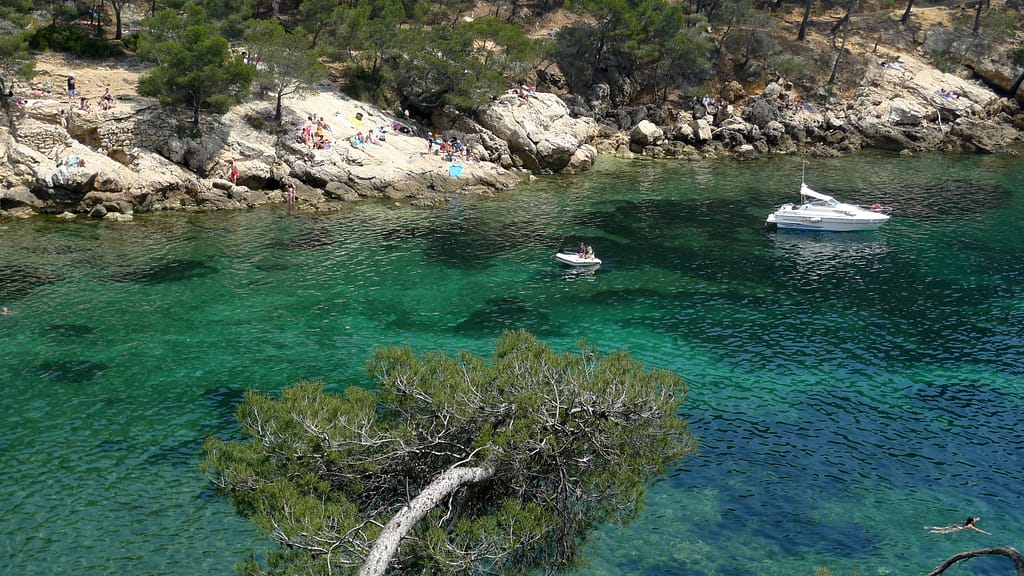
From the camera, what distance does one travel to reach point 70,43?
72.9 metres

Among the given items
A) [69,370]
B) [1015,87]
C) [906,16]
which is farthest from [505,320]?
[906,16]

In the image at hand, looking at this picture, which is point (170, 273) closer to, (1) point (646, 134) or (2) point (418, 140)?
(2) point (418, 140)

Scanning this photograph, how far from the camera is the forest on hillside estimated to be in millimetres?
66688

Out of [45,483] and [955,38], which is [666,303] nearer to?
[45,483]

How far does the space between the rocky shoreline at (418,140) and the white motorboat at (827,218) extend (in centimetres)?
2494

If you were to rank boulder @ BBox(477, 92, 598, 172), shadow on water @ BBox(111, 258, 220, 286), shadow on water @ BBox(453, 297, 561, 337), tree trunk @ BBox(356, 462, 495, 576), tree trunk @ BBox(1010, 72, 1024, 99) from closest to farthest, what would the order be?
tree trunk @ BBox(356, 462, 495, 576), shadow on water @ BBox(453, 297, 561, 337), shadow on water @ BBox(111, 258, 220, 286), boulder @ BBox(477, 92, 598, 172), tree trunk @ BBox(1010, 72, 1024, 99)

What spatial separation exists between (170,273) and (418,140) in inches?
1265

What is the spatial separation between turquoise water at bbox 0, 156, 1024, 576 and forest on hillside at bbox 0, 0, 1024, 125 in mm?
14768

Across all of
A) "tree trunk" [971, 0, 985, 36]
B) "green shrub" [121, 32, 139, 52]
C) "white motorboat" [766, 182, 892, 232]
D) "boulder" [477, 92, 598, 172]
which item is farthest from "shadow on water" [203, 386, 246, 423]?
"tree trunk" [971, 0, 985, 36]

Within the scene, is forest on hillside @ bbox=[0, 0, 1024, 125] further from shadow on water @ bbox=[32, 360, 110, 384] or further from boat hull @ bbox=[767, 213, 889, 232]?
shadow on water @ bbox=[32, 360, 110, 384]

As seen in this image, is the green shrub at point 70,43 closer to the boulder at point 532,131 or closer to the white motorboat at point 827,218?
the boulder at point 532,131

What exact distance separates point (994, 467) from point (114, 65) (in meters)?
75.1

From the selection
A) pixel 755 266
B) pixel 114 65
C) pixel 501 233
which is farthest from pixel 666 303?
pixel 114 65

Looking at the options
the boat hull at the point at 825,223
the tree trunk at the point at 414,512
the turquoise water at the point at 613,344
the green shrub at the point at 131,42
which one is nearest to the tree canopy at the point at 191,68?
the green shrub at the point at 131,42
